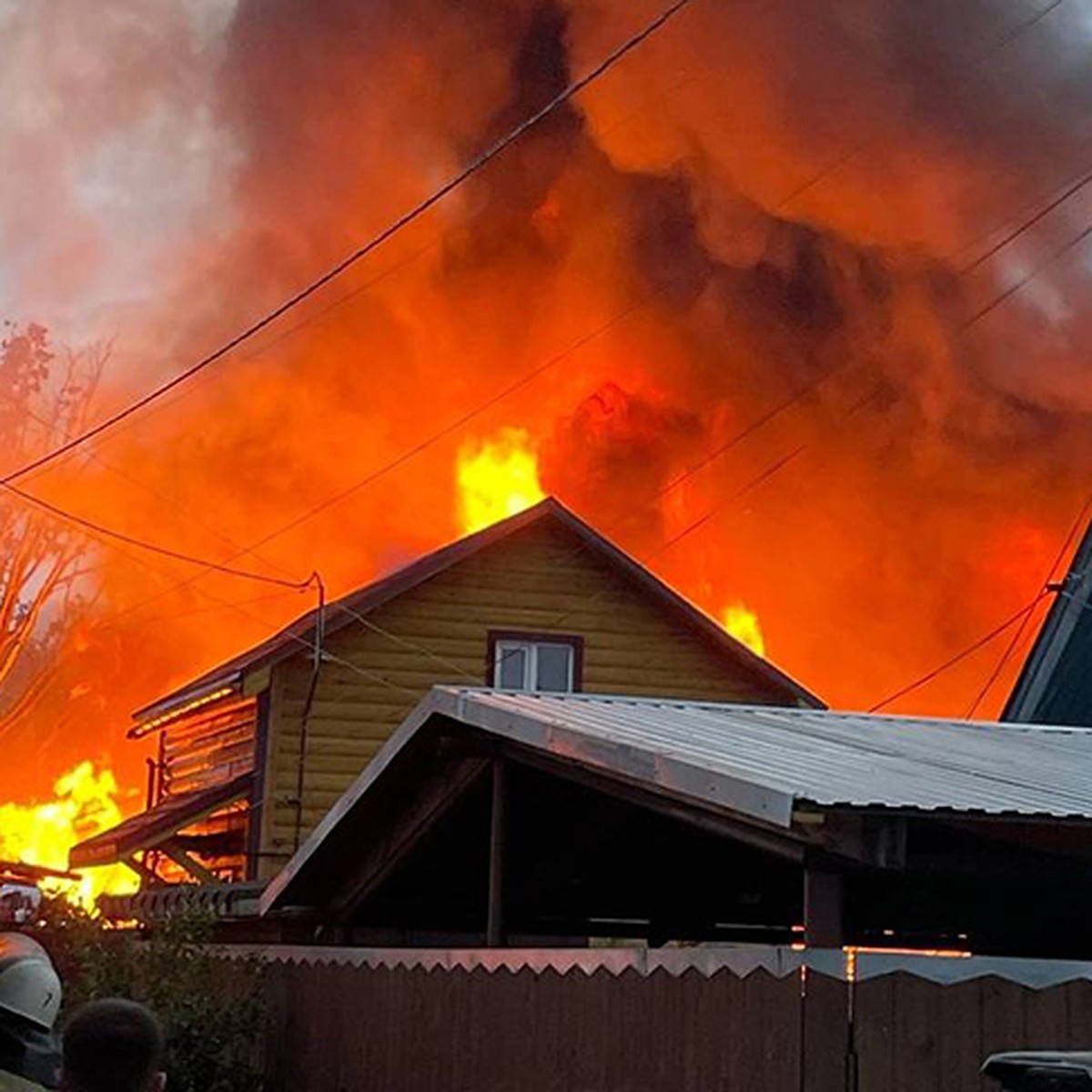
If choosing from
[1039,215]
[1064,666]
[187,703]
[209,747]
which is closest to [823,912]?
[1064,666]

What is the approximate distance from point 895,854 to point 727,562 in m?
28.2

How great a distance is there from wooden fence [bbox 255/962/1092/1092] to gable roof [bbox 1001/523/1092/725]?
30.9 feet

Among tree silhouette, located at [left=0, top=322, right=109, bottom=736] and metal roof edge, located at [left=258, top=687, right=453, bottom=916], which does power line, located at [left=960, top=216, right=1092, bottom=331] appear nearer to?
tree silhouette, located at [left=0, top=322, right=109, bottom=736]

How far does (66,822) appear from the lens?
34000 mm

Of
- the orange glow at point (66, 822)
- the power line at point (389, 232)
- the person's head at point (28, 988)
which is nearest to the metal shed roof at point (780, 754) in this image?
the person's head at point (28, 988)

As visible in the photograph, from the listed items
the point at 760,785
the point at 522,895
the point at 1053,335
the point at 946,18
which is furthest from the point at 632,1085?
the point at 946,18

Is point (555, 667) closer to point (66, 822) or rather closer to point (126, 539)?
point (66, 822)

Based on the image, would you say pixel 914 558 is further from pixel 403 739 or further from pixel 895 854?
pixel 895 854

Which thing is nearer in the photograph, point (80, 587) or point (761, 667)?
point (761, 667)

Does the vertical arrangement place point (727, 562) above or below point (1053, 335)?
below

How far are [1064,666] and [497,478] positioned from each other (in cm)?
1691

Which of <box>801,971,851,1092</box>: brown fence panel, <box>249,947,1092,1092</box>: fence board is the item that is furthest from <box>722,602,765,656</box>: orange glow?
<box>801,971,851,1092</box>: brown fence panel

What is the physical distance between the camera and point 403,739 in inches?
416

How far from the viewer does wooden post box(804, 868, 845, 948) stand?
7391 millimetres
